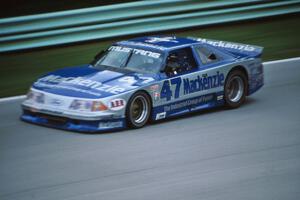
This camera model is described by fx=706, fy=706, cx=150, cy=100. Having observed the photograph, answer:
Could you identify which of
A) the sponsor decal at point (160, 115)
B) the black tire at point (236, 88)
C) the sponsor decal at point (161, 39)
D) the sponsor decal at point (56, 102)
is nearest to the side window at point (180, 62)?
the sponsor decal at point (161, 39)

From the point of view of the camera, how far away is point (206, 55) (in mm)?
11664

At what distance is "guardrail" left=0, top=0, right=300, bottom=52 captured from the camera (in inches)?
594

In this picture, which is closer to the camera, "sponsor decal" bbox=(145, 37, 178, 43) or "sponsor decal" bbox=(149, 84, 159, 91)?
"sponsor decal" bbox=(149, 84, 159, 91)

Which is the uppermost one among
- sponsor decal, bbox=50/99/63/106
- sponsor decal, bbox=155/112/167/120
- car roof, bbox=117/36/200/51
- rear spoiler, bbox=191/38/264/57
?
car roof, bbox=117/36/200/51

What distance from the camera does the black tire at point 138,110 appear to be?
399 inches

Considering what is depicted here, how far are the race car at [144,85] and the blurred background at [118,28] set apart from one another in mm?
2497

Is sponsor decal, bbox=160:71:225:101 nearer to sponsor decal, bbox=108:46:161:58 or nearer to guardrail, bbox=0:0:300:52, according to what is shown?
sponsor decal, bbox=108:46:161:58

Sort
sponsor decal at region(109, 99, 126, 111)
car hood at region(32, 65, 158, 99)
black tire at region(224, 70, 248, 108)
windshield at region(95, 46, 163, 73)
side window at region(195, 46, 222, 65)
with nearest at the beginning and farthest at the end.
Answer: sponsor decal at region(109, 99, 126, 111) < car hood at region(32, 65, 158, 99) < windshield at region(95, 46, 163, 73) < side window at region(195, 46, 222, 65) < black tire at region(224, 70, 248, 108)

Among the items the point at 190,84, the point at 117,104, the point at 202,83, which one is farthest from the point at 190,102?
the point at 117,104

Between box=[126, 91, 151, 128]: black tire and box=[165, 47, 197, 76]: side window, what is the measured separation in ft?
2.44

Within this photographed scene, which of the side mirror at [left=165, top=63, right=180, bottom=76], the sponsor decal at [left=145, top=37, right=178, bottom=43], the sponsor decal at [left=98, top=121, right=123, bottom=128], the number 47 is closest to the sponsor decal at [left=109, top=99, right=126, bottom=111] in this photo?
the sponsor decal at [left=98, top=121, right=123, bottom=128]

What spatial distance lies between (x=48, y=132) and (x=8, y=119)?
3.98 feet

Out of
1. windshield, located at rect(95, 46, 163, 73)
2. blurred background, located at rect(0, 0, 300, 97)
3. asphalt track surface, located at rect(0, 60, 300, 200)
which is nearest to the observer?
asphalt track surface, located at rect(0, 60, 300, 200)

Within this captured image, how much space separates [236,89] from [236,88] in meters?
0.02
